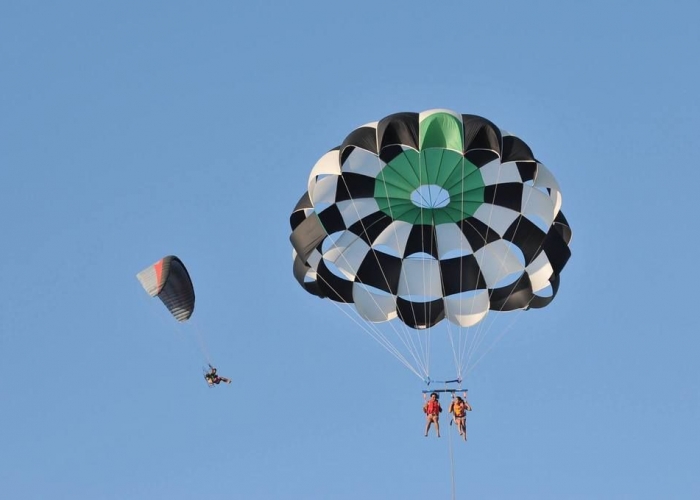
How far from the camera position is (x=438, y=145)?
106 feet

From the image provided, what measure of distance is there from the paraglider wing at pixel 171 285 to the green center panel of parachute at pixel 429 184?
456 centimetres

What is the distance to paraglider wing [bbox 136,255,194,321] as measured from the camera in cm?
3519

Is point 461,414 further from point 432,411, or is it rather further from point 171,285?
point 171,285

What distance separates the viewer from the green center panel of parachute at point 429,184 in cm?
3322

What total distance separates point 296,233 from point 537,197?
14.5 ft

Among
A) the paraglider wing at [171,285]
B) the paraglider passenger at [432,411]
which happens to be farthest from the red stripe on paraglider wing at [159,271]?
the paraglider passenger at [432,411]

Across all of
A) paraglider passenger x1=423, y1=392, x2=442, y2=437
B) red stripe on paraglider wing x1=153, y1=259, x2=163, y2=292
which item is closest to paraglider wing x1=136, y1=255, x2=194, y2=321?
red stripe on paraglider wing x1=153, y1=259, x2=163, y2=292

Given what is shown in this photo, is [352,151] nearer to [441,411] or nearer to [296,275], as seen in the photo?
[296,275]

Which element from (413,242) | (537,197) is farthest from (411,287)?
(537,197)

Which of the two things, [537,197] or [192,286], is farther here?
[192,286]

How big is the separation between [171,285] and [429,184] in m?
5.63

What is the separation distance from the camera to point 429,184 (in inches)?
1318

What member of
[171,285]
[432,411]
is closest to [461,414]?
[432,411]

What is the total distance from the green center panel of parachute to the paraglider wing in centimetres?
456
